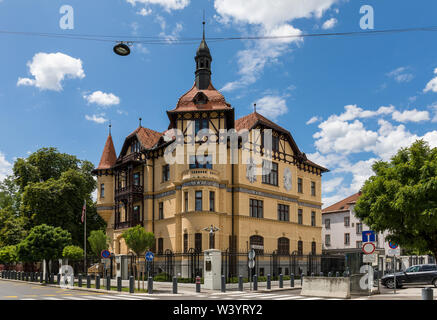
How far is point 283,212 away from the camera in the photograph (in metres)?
40.8

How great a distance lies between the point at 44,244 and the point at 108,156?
13.7 metres

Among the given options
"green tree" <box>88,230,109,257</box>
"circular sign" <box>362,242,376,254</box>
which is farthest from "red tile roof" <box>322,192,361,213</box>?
"circular sign" <box>362,242,376,254</box>

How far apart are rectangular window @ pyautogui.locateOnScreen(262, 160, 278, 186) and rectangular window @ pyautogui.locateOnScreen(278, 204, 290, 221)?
2413 millimetres

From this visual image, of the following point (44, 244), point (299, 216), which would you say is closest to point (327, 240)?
point (299, 216)

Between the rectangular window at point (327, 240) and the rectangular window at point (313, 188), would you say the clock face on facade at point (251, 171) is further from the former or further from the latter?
the rectangular window at point (327, 240)

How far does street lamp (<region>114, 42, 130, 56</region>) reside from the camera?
55.7ft

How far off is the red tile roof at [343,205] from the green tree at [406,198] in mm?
38581

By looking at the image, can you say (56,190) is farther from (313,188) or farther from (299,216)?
(313,188)

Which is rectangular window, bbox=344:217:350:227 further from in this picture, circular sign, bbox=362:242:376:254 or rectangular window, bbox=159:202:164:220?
circular sign, bbox=362:242:376:254

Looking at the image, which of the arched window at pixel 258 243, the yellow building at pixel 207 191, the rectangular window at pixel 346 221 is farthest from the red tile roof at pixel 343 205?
the arched window at pixel 258 243

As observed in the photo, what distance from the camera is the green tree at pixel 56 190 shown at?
45938 millimetres

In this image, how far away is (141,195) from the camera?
40594mm
